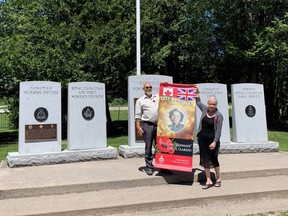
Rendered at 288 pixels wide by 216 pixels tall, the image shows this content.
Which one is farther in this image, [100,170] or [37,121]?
[37,121]

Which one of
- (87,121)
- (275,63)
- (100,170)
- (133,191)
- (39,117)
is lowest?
(133,191)

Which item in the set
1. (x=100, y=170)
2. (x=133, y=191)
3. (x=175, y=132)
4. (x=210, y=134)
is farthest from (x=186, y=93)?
(x=100, y=170)

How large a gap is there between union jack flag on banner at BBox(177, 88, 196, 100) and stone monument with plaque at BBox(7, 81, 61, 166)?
133 inches

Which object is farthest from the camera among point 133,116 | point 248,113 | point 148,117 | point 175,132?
point 248,113

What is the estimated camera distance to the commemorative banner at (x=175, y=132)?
7160mm

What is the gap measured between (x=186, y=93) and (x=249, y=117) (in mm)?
3937

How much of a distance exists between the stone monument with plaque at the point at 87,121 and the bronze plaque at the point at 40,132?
0.42 meters

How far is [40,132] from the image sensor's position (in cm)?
879

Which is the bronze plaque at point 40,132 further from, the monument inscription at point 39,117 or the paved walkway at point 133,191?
the paved walkway at point 133,191

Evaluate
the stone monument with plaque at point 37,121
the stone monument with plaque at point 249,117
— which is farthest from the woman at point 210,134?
the stone monument with plaque at point 37,121

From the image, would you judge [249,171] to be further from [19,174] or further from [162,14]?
[162,14]

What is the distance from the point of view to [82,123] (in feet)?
30.3

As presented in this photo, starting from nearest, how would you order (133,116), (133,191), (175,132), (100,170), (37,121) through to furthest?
(133,191), (175,132), (100,170), (37,121), (133,116)

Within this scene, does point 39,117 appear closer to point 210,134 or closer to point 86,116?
point 86,116
